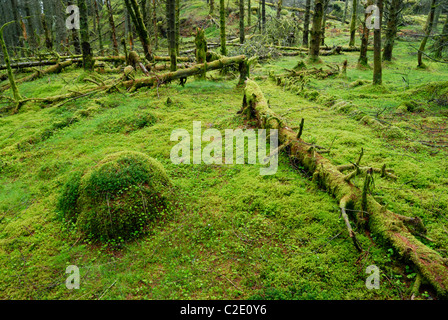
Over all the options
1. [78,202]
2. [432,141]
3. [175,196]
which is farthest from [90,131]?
[432,141]

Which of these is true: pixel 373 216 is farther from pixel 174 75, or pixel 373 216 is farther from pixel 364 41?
pixel 364 41

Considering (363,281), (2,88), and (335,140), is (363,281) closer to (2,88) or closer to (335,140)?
(335,140)

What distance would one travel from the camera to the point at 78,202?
466 centimetres

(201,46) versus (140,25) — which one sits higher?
(140,25)

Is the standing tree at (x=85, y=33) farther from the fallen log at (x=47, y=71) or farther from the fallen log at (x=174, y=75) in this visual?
the fallen log at (x=47, y=71)

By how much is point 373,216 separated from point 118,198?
395 centimetres

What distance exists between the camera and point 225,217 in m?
4.52

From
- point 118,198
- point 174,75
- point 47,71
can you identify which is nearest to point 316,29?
point 174,75

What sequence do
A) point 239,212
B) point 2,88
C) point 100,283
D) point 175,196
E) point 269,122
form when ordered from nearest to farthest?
point 100,283, point 239,212, point 175,196, point 269,122, point 2,88

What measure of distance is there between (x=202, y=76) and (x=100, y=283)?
10743 millimetres

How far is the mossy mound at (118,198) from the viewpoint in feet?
13.8

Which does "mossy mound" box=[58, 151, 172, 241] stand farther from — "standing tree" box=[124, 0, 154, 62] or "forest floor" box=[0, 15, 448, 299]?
"standing tree" box=[124, 0, 154, 62]
